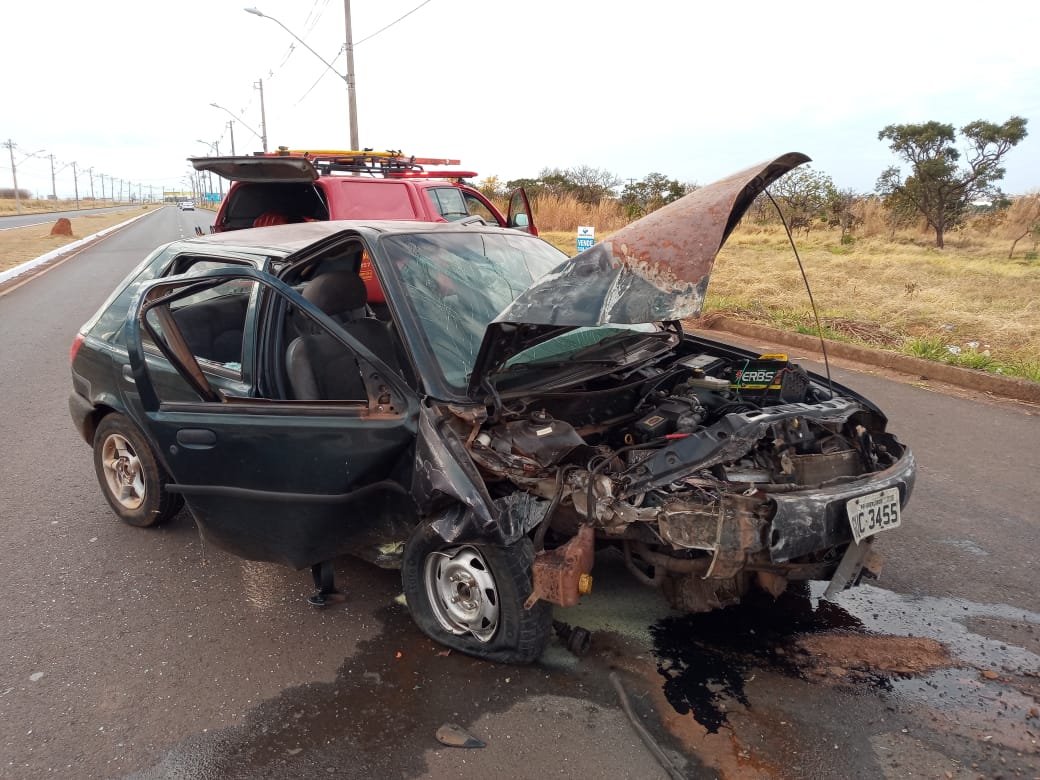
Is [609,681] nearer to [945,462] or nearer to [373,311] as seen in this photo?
[373,311]

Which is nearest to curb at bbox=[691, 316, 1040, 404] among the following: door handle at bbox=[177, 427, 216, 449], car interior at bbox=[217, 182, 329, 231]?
car interior at bbox=[217, 182, 329, 231]

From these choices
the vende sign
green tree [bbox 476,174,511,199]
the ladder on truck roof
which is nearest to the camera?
the ladder on truck roof

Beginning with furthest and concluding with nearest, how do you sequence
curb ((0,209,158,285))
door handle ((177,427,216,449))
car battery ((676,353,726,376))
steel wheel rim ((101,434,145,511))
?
curb ((0,209,158,285)) < steel wheel rim ((101,434,145,511)) < car battery ((676,353,726,376)) < door handle ((177,427,216,449))

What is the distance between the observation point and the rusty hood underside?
257 cm

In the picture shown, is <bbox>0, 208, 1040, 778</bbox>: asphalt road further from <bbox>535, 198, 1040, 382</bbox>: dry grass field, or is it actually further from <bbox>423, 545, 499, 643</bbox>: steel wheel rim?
<bbox>535, 198, 1040, 382</bbox>: dry grass field

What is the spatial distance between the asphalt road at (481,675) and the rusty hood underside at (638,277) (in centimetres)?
143

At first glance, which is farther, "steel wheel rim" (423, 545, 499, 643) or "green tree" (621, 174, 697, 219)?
"green tree" (621, 174, 697, 219)

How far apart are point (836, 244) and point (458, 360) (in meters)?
19.0

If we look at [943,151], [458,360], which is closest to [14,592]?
[458,360]

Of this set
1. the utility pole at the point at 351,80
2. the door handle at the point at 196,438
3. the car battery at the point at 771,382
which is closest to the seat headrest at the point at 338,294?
the door handle at the point at 196,438

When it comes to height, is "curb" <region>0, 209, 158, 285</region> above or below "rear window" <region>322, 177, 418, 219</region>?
below

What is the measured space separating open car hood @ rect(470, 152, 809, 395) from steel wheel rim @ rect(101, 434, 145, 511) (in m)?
2.46

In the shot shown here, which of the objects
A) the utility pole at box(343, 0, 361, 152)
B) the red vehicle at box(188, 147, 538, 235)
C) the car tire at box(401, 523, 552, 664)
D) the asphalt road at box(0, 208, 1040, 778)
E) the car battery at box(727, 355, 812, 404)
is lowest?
the asphalt road at box(0, 208, 1040, 778)

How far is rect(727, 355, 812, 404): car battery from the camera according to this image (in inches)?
138
